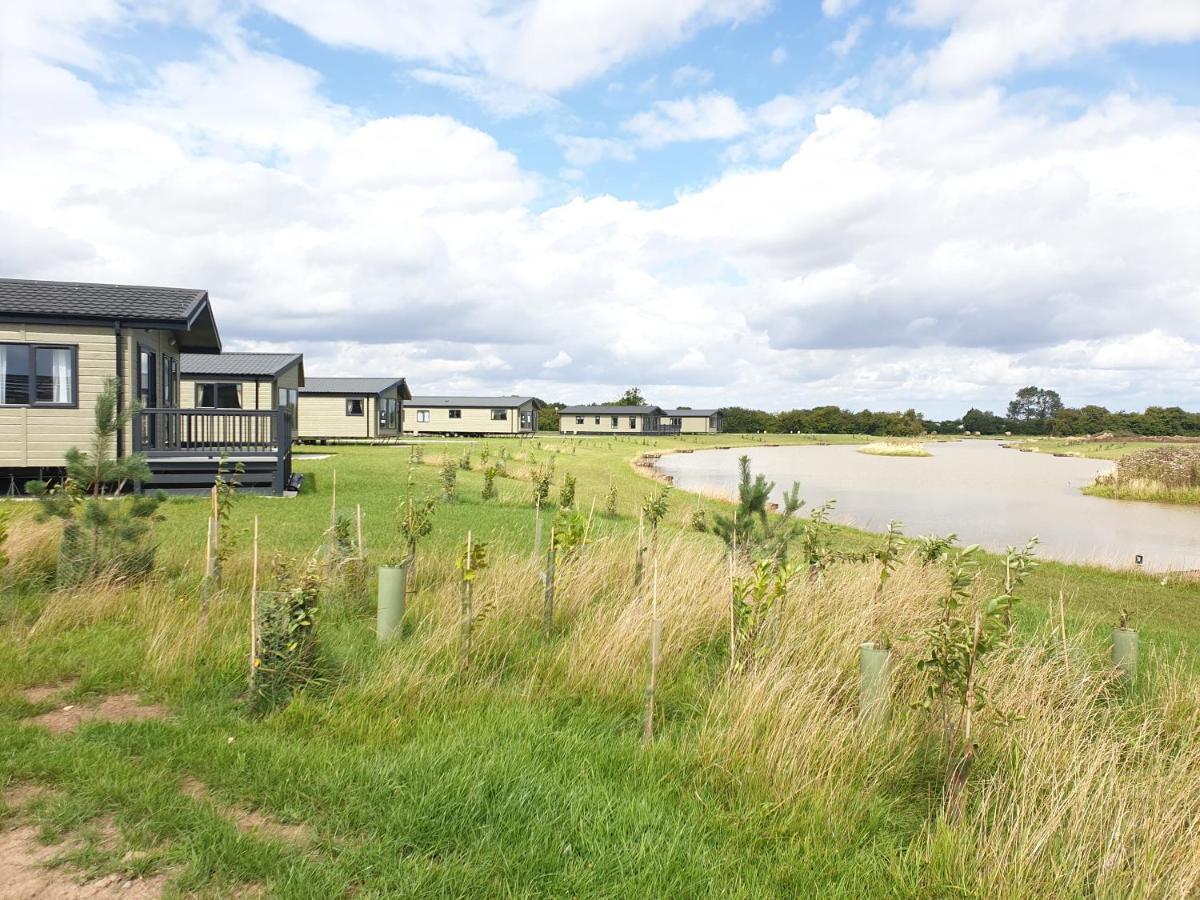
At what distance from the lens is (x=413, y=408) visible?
61.8 meters

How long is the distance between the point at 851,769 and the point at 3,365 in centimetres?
1724

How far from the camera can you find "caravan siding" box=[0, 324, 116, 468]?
1441 cm

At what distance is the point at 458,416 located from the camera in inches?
2462

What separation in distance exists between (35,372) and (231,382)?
14.1 meters

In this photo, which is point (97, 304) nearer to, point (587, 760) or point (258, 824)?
point (258, 824)

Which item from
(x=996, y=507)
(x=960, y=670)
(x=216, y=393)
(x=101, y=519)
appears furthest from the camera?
(x=216, y=393)

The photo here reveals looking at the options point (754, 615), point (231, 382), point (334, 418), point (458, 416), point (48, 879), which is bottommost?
point (48, 879)

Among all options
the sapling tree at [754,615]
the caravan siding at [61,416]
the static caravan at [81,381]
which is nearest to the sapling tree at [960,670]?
the sapling tree at [754,615]

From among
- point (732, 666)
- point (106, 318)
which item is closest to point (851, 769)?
point (732, 666)

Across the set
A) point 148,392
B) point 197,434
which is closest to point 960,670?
point 197,434

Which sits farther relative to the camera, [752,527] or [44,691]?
[752,527]

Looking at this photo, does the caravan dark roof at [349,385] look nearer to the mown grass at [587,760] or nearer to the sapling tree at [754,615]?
the mown grass at [587,760]

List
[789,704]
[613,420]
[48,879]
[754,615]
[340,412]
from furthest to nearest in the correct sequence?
1. [613,420]
2. [340,412]
3. [754,615]
4. [789,704]
5. [48,879]

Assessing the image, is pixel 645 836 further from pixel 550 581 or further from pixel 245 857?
pixel 550 581
